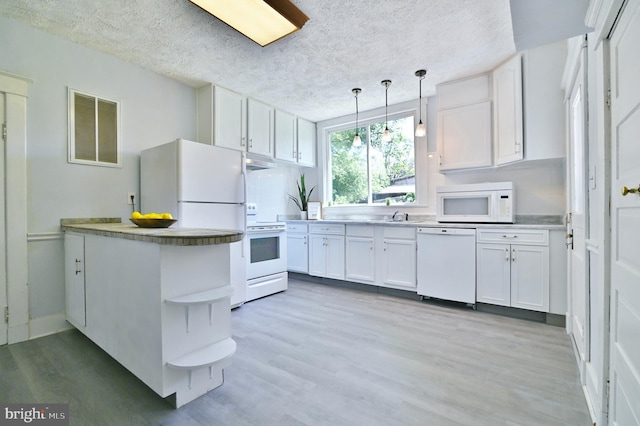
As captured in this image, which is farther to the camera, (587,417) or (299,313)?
(299,313)

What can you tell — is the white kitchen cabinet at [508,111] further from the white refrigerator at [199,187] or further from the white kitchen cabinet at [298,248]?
the white refrigerator at [199,187]

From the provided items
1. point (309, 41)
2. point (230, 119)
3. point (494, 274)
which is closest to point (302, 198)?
point (230, 119)

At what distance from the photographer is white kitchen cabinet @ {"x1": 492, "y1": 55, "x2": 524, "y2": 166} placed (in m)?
2.86

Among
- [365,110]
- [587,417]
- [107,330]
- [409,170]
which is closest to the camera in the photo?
[587,417]

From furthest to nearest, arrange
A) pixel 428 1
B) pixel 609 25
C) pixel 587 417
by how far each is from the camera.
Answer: pixel 428 1, pixel 587 417, pixel 609 25

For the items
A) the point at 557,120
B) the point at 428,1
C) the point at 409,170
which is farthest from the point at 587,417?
the point at 409,170

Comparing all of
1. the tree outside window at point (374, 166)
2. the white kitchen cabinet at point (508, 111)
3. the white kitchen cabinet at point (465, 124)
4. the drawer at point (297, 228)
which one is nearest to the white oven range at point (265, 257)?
the drawer at point (297, 228)

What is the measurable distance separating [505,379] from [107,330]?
258 cm

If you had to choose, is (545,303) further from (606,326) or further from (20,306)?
(20,306)

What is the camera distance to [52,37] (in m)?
2.56

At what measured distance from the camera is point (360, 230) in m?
3.84

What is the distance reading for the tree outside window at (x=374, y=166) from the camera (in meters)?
4.23

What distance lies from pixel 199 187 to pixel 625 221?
2.92 m

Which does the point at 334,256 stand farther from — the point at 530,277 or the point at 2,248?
the point at 2,248
